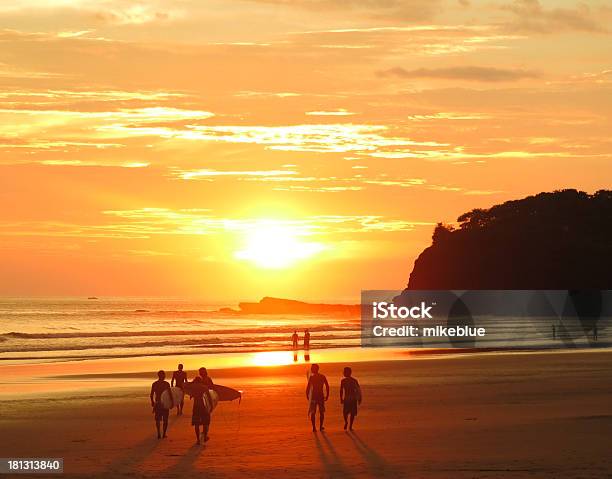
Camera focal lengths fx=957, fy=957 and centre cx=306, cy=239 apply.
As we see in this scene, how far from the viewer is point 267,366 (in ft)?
170

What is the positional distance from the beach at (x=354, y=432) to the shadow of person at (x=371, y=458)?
1.1 inches

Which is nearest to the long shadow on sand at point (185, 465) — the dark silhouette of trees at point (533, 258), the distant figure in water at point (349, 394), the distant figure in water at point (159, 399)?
the distant figure in water at point (159, 399)

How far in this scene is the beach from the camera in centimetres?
1986

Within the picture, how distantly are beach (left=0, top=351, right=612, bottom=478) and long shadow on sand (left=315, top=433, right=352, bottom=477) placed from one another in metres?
0.02

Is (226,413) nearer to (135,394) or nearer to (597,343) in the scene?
(135,394)

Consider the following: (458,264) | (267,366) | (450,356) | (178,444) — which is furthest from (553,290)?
(178,444)

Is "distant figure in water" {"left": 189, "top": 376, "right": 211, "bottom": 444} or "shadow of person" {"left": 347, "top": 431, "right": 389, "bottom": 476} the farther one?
"distant figure in water" {"left": 189, "top": 376, "right": 211, "bottom": 444}

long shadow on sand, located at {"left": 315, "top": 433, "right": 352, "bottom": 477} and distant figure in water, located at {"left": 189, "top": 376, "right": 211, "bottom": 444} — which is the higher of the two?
distant figure in water, located at {"left": 189, "top": 376, "right": 211, "bottom": 444}

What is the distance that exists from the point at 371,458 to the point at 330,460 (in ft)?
2.96

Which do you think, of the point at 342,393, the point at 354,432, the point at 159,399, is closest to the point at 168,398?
the point at 159,399

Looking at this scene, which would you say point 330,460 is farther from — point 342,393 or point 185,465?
point 342,393

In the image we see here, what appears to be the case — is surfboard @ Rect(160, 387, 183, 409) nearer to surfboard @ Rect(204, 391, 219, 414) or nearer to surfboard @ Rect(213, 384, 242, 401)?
surfboard @ Rect(204, 391, 219, 414)

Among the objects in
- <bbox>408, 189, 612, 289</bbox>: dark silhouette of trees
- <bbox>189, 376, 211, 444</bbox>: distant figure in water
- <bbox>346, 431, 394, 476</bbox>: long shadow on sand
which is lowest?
<bbox>346, 431, 394, 476</bbox>: long shadow on sand

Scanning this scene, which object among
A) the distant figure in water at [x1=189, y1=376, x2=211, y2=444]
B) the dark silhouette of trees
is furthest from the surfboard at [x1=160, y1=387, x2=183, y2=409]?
the dark silhouette of trees
